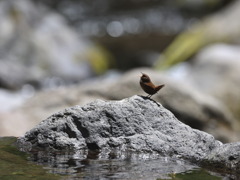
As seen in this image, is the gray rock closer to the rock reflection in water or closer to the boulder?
the boulder

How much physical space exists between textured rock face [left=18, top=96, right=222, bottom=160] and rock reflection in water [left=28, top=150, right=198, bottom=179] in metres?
0.07

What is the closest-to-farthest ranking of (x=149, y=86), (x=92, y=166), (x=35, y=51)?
1. (x=92, y=166)
2. (x=149, y=86)
3. (x=35, y=51)

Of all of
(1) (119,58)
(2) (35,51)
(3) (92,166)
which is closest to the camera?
(3) (92,166)

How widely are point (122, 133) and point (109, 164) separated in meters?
0.37

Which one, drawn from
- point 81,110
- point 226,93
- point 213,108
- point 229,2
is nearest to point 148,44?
point 229,2

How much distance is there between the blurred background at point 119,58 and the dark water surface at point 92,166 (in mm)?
3269

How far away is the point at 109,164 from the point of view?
4.56 m

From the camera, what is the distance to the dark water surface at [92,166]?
4.20 m

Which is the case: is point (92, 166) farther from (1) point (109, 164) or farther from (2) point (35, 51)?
(2) point (35, 51)

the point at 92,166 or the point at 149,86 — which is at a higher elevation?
the point at 149,86

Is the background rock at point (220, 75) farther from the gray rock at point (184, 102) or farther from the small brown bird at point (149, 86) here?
the small brown bird at point (149, 86)

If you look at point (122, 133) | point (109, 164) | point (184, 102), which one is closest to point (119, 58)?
point (184, 102)

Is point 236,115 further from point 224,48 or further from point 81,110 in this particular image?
point 81,110

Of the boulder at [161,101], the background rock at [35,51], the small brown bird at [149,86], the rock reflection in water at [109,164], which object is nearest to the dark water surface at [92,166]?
the rock reflection in water at [109,164]
